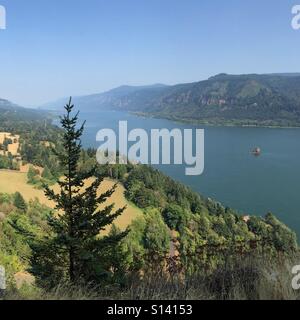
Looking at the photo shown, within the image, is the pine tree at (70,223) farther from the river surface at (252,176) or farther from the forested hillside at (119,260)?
the river surface at (252,176)

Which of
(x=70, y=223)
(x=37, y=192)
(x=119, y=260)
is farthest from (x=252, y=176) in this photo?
(x=70, y=223)

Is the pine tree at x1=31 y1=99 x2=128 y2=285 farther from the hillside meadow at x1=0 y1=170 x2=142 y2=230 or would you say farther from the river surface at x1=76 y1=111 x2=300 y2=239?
the river surface at x1=76 y1=111 x2=300 y2=239

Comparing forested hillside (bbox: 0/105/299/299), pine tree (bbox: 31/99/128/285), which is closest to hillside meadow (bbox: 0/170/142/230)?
forested hillside (bbox: 0/105/299/299)

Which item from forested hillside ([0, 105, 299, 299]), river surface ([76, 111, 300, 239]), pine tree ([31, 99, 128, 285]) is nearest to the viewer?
forested hillside ([0, 105, 299, 299])

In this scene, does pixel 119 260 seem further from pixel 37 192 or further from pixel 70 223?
pixel 37 192

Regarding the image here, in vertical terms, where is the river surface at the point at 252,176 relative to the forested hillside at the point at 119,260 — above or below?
below

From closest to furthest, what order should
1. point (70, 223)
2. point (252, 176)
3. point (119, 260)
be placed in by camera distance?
point (70, 223) < point (119, 260) < point (252, 176)

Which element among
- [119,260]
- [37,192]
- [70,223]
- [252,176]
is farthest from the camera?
[252,176]

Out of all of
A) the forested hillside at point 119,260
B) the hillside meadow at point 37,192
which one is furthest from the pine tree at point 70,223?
the hillside meadow at point 37,192

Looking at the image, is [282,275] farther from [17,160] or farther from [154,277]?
[17,160]

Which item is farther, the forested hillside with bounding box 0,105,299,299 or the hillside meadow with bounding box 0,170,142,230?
the hillside meadow with bounding box 0,170,142,230

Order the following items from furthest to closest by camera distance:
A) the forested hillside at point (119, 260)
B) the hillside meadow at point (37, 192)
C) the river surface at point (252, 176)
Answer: the river surface at point (252, 176) → the hillside meadow at point (37, 192) → the forested hillside at point (119, 260)

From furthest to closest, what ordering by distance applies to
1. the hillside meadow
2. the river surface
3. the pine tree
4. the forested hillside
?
1. the river surface
2. the hillside meadow
3. the pine tree
4. the forested hillside
